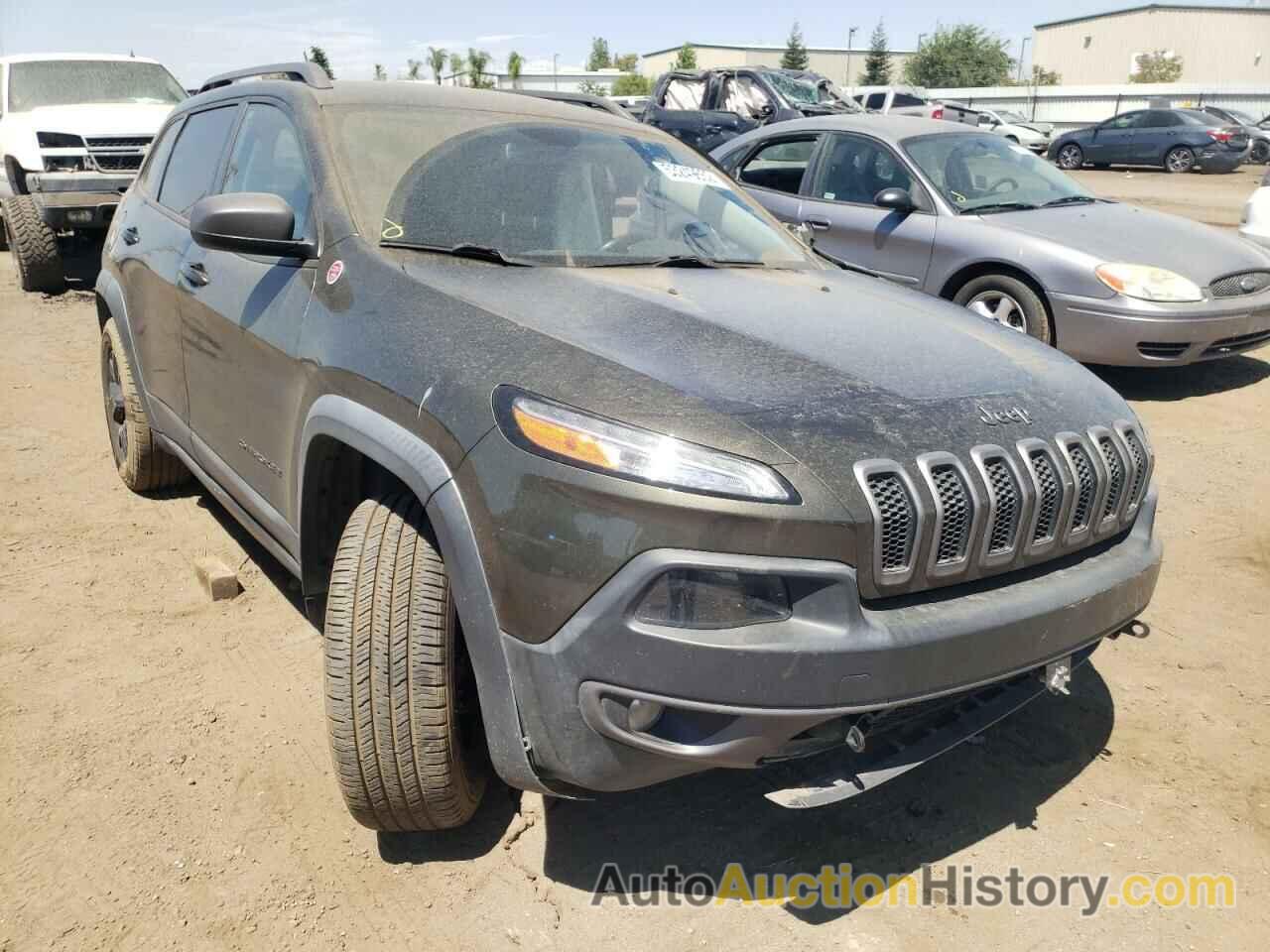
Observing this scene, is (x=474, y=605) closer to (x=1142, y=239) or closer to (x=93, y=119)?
(x=1142, y=239)

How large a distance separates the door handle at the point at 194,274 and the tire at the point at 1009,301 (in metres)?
4.23

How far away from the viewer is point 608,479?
5.98 ft

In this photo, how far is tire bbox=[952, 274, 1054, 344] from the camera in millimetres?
5992

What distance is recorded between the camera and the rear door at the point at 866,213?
6.57 m

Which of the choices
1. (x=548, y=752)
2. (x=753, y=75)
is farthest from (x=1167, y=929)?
(x=753, y=75)

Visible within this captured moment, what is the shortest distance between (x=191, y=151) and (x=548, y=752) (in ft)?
9.81

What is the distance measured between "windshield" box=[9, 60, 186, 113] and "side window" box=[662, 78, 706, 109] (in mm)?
7040

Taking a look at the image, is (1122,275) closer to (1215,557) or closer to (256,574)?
(1215,557)

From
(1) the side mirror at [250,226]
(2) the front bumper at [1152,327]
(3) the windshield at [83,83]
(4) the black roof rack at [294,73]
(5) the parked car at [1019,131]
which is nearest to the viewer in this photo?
(1) the side mirror at [250,226]

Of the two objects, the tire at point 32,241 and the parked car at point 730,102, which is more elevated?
the parked car at point 730,102

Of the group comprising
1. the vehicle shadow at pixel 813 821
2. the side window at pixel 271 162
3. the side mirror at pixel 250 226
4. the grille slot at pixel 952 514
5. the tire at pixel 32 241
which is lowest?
the vehicle shadow at pixel 813 821

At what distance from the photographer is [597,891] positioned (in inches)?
90.7

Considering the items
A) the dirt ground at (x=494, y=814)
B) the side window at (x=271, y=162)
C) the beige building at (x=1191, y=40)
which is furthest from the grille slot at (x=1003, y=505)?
the beige building at (x=1191, y=40)

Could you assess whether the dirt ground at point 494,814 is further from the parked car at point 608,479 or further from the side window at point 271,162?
the side window at point 271,162
